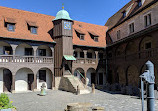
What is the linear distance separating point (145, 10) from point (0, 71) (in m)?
18.2

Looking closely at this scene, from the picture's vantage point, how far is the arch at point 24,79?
64.2 feet

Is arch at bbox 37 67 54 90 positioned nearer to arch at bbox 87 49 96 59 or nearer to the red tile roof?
the red tile roof

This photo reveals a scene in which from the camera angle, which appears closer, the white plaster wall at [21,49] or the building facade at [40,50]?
the building facade at [40,50]

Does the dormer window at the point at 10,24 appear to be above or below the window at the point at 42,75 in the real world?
above

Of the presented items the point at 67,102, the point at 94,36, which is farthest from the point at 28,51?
the point at 67,102

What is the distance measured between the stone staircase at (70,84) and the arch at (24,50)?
5315mm

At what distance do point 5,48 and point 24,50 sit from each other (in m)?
2.20

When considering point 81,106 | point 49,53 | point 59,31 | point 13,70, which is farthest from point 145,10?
point 13,70

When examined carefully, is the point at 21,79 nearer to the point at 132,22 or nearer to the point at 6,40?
the point at 6,40

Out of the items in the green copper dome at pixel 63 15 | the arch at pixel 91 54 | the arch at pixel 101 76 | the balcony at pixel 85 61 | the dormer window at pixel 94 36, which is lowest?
the arch at pixel 101 76

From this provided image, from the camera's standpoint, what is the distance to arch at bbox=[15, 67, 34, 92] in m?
19.6

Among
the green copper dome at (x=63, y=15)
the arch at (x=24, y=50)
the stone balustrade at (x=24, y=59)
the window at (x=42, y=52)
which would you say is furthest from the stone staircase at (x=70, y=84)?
the green copper dome at (x=63, y=15)

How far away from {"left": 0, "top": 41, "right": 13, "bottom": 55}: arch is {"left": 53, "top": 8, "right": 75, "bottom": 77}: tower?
5.41m

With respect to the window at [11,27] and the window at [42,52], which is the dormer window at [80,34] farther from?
the window at [11,27]
